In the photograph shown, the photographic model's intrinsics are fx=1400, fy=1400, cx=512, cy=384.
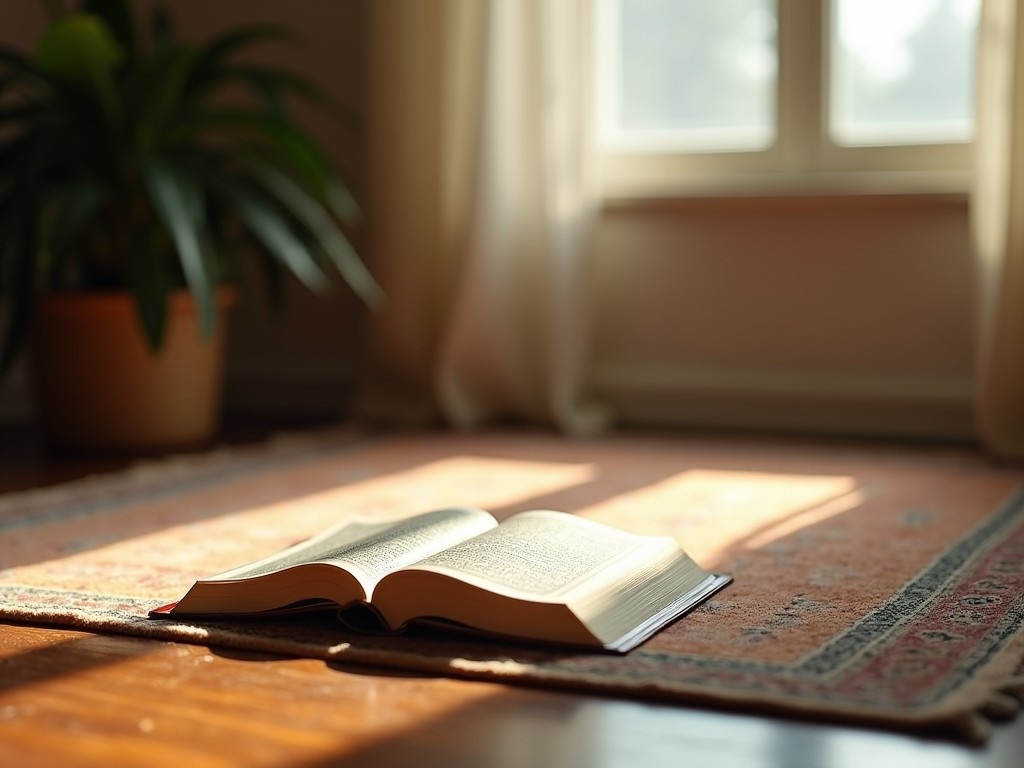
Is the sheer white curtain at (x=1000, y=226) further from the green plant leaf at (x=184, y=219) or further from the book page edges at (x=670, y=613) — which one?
the green plant leaf at (x=184, y=219)

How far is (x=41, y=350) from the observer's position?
308cm

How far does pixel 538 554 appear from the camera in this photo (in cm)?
154

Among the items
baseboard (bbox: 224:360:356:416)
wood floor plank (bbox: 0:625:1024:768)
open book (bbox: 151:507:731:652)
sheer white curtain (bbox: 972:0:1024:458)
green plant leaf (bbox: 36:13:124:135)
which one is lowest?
baseboard (bbox: 224:360:356:416)

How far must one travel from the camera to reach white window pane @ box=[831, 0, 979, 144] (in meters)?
3.09

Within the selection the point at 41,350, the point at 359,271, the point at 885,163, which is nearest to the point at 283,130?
the point at 359,271

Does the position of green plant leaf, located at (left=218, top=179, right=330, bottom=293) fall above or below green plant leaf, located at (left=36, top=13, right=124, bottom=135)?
below

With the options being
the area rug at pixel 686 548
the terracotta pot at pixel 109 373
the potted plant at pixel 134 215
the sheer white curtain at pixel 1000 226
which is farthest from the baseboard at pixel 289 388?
the sheer white curtain at pixel 1000 226

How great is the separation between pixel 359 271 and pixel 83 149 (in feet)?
2.13

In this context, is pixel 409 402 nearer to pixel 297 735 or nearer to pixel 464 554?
pixel 464 554

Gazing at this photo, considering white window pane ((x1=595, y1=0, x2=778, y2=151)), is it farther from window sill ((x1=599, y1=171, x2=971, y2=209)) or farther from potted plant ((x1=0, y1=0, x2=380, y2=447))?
potted plant ((x1=0, y1=0, x2=380, y2=447))

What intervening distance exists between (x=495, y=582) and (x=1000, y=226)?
1809mm

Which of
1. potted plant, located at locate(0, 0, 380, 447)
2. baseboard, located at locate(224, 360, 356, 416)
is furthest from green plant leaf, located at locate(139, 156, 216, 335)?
baseboard, located at locate(224, 360, 356, 416)

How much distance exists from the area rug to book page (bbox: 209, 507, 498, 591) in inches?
2.8

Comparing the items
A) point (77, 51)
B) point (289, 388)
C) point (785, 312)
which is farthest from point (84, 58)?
point (785, 312)
